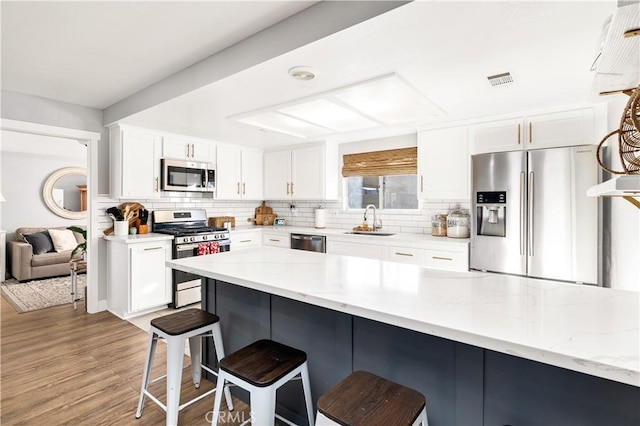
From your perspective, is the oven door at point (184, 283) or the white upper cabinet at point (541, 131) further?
the oven door at point (184, 283)

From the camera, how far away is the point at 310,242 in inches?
170

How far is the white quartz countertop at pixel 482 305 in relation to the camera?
84 centimetres

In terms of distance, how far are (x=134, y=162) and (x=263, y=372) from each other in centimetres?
334

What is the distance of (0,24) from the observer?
199 cm

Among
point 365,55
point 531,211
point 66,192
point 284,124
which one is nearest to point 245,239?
point 284,124

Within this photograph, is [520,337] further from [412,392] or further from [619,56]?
[619,56]

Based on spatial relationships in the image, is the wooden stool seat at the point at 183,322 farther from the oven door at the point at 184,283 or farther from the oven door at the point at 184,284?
the oven door at the point at 184,284

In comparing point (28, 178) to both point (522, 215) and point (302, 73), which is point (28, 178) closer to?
point (302, 73)

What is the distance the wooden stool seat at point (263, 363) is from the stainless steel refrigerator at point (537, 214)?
229 cm

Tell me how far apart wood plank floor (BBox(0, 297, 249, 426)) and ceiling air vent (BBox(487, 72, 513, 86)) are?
2729 mm

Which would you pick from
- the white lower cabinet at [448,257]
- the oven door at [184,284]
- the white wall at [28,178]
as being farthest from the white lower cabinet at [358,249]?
the white wall at [28,178]

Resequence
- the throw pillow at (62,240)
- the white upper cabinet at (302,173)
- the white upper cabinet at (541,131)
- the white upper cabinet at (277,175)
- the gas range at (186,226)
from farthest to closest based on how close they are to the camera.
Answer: the throw pillow at (62,240) < the white upper cabinet at (277,175) < the white upper cabinet at (302,173) < the gas range at (186,226) < the white upper cabinet at (541,131)

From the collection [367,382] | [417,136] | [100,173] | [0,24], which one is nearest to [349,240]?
[417,136]

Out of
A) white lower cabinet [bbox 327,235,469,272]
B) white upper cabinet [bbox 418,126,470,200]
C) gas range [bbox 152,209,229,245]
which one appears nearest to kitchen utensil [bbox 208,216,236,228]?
gas range [bbox 152,209,229,245]
